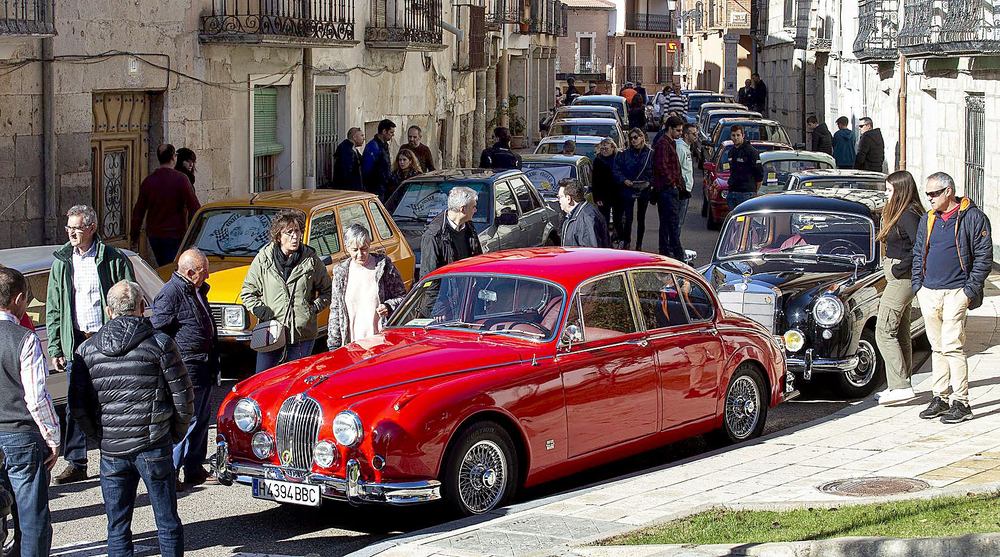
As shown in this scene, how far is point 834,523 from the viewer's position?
22.9 feet

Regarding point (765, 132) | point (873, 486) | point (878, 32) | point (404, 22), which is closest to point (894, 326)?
point (873, 486)

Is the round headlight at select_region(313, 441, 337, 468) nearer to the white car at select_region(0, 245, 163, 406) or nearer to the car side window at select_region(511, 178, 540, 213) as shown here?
the white car at select_region(0, 245, 163, 406)

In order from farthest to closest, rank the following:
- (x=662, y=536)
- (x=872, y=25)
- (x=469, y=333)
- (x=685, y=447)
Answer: (x=872, y=25) → (x=685, y=447) → (x=469, y=333) → (x=662, y=536)

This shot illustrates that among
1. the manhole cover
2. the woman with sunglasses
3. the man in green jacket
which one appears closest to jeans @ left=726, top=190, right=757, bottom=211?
the woman with sunglasses

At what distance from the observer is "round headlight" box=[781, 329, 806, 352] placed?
11117 millimetres

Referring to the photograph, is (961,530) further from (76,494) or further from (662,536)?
(76,494)

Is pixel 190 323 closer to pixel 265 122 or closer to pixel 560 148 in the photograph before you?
pixel 265 122

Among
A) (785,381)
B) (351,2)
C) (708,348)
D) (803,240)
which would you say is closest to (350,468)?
(708,348)

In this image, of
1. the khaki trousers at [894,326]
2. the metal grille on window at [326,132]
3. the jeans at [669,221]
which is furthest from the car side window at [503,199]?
the metal grille on window at [326,132]

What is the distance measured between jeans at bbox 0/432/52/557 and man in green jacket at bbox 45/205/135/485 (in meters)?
2.37

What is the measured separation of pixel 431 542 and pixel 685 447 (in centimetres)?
358

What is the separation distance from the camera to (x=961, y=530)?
21.7ft

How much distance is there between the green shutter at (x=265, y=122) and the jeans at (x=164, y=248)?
18.7ft

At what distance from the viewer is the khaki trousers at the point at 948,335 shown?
32.4ft
